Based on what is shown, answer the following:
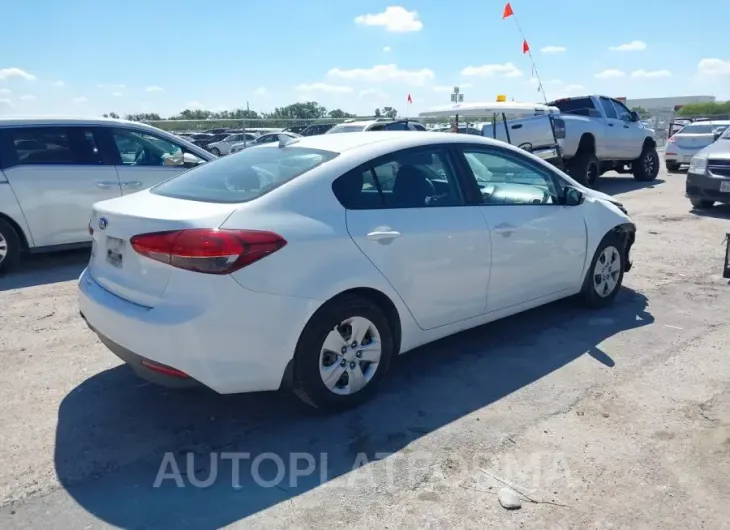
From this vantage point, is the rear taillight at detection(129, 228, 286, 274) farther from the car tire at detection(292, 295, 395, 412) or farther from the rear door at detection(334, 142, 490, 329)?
the rear door at detection(334, 142, 490, 329)

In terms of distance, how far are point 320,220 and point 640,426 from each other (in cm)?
214

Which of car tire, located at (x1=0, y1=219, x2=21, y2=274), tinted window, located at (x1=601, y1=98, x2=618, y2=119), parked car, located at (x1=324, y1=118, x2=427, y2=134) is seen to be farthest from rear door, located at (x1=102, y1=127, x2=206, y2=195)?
tinted window, located at (x1=601, y1=98, x2=618, y2=119)

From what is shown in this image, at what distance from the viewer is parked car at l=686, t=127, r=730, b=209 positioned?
1002cm

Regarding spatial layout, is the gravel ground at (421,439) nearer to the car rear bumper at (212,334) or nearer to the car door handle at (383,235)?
the car rear bumper at (212,334)

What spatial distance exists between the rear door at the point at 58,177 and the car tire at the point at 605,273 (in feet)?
17.7

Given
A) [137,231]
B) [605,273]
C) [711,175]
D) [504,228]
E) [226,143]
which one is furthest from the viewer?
[226,143]

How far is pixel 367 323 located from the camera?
3627 mm

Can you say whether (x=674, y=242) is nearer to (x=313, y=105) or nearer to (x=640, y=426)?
(x=640, y=426)

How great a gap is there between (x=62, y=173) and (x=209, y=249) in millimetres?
4931

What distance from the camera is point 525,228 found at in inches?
178

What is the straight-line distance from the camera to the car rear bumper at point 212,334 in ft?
10.0

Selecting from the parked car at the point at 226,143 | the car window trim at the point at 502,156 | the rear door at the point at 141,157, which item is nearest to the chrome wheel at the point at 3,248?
the rear door at the point at 141,157

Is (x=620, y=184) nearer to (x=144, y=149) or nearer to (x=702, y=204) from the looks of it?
(x=702, y=204)

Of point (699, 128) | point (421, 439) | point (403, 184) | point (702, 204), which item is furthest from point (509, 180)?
point (699, 128)
